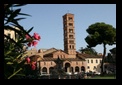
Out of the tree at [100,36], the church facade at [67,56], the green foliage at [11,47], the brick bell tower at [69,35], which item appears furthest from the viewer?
the brick bell tower at [69,35]

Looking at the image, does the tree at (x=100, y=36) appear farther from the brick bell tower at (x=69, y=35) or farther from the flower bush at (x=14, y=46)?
the flower bush at (x=14, y=46)

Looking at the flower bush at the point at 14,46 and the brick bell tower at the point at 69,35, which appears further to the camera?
the brick bell tower at the point at 69,35

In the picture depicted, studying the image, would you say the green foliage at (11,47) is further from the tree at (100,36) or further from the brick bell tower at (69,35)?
the brick bell tower at (69,35)

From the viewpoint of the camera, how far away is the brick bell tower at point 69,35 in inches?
2768

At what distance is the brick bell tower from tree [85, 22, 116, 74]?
15.4 meters

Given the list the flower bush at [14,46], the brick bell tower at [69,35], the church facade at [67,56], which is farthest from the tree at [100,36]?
the flower bush at [14,46]

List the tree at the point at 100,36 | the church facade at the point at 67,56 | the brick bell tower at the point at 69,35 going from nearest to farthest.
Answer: the tree at the point at 100,36
the church facade at the point at 67,56
the brick bell tower at the point at 69,35

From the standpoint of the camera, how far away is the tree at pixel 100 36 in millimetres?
51688

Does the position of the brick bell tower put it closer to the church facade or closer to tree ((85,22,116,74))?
the church facade

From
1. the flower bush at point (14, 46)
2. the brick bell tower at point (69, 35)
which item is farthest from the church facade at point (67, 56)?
the flower bush at point (14, 46)

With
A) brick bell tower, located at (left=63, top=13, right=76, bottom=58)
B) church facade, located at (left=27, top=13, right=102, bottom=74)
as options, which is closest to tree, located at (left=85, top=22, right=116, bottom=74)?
brick bell tower, located at (left=63, top=13, right=76, bottom=58)

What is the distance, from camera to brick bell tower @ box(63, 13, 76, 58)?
70.3 metres

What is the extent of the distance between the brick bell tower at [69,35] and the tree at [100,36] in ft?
50.5
